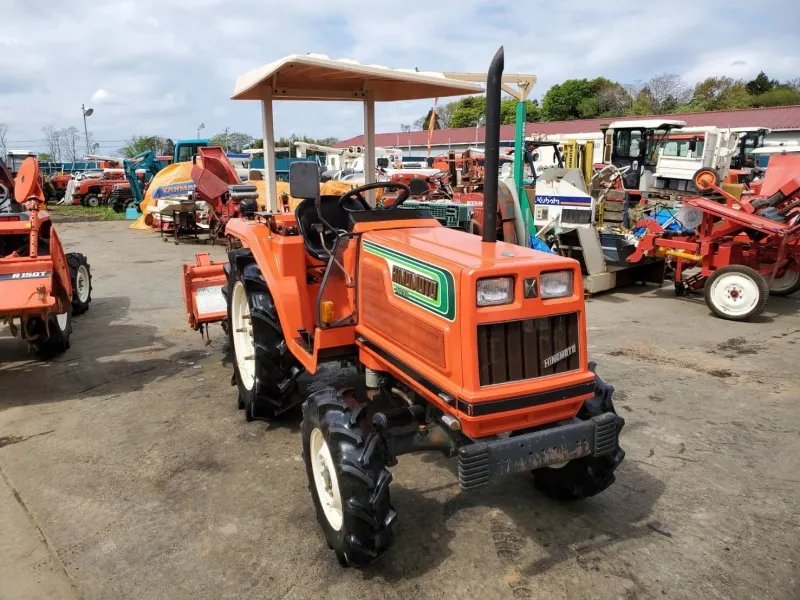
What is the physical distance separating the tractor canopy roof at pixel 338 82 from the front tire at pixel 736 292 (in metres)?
4.57

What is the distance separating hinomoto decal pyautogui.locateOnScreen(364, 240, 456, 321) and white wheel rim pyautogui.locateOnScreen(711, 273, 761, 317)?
5545mm

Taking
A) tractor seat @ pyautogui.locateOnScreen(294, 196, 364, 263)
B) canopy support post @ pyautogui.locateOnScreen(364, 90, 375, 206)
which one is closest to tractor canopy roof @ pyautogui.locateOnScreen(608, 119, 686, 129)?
canopy support post @ pyautogui.locateOnScreen(364, 90, 375, 206)

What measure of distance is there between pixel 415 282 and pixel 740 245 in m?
6.25

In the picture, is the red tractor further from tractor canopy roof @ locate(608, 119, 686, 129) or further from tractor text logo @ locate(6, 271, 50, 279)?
tractor text logo @ locate(6, 271, 50, 279)

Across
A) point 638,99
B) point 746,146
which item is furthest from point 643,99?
point 746,146

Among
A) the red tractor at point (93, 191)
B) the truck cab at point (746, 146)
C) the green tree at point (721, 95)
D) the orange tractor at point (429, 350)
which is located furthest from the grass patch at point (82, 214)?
the green tree at point (721, 95)

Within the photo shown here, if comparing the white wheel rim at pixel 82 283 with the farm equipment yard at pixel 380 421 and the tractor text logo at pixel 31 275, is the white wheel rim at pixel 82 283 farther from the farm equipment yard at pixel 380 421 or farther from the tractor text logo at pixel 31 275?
the tractor text logo at pixel 31 275

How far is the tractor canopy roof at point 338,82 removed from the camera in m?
3.42

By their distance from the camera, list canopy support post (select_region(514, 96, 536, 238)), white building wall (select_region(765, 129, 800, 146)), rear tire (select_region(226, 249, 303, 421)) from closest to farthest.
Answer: rear tire (select_region(226, 249, 303, 421)) < canopy support post (select_region(514, 96, 536, 238)) < white building wall (select_region(765, 129, 800, 146))

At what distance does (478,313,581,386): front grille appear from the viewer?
2428 mm

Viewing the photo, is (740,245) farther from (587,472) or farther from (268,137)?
(268,137)

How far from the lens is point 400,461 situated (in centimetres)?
371

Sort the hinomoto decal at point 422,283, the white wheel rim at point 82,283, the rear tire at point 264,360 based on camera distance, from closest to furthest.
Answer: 1. the hinomoto decal at point 422,283
2. the rear tire at point 264,360
3. the white wheel rim at point 82,283

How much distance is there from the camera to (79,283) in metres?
7.20
